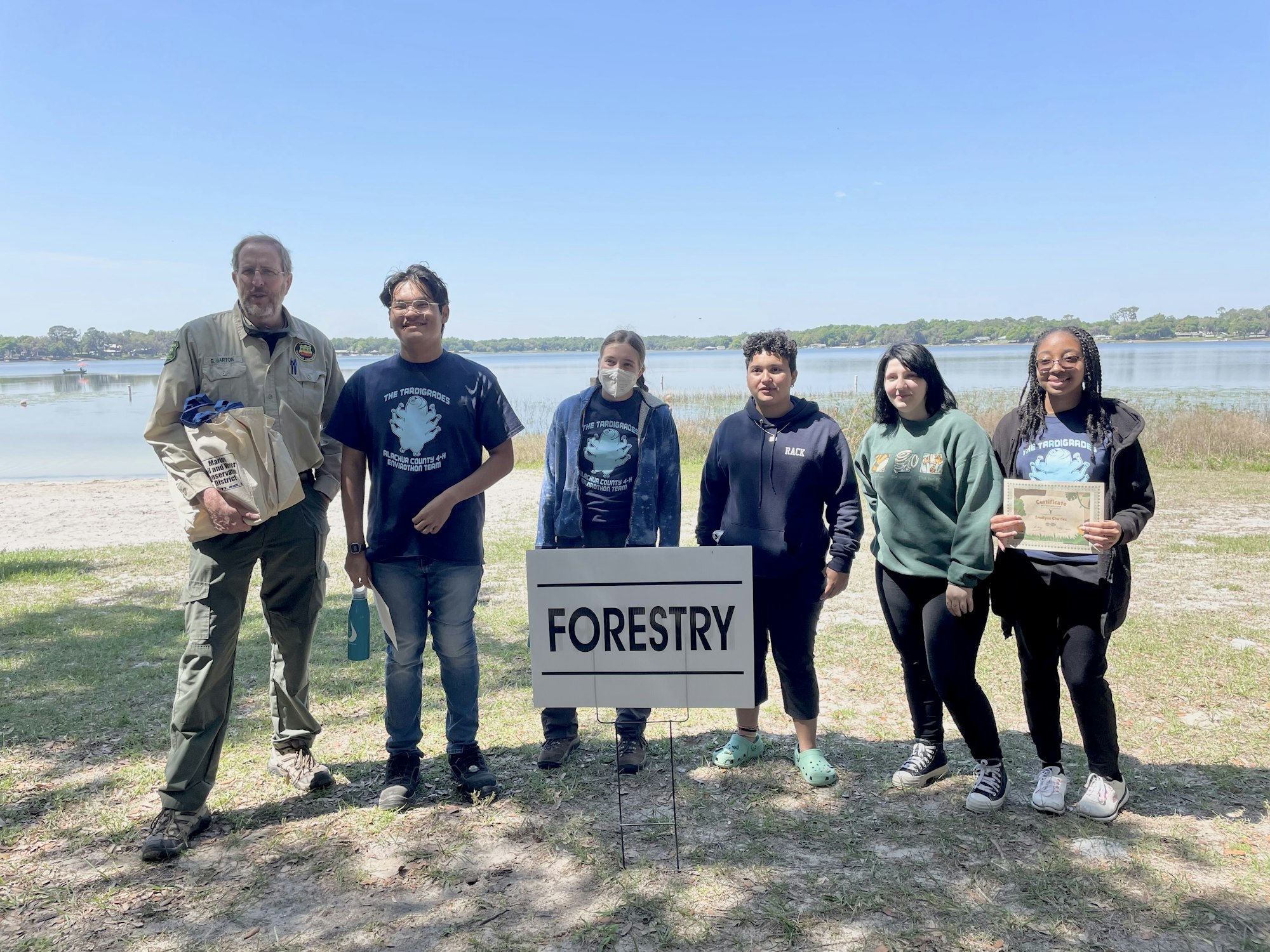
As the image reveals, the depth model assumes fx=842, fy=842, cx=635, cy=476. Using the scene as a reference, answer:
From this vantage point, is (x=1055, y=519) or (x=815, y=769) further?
(x=815, y=769)

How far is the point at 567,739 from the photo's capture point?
4141 millimetres

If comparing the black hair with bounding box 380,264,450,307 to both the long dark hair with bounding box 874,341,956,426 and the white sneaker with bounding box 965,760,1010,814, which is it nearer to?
the long dark hair with bounding box 874,341,956,426

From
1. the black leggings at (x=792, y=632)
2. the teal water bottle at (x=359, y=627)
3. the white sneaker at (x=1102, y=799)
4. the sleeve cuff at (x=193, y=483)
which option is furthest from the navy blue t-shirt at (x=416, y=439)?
the white sneaker at (x=1102, y=799)

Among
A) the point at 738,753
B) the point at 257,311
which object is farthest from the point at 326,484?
the point at 738,753

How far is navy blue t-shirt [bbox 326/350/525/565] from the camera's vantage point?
3.57 m

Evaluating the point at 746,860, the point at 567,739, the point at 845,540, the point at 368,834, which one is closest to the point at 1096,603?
the point at 845,540

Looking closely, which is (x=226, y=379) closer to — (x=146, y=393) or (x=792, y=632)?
(x=792, y=632)

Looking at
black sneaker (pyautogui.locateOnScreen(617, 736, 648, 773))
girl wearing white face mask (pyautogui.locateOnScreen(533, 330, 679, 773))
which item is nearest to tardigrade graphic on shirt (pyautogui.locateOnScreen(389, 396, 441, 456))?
girl wearing white face mask (pyautogui.locateOnScreen(533, 330, 679, 773))

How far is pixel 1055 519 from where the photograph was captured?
10.8 feet

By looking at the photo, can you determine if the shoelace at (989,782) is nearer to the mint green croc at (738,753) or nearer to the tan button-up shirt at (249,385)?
the mint green croc at (738,753)

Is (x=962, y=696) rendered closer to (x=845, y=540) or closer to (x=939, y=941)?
(x=845, y=540)

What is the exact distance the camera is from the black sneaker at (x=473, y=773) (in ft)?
12.1

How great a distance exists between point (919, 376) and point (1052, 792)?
181 centimetres

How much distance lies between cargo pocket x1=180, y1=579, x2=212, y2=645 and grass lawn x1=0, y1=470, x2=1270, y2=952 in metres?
0.81
